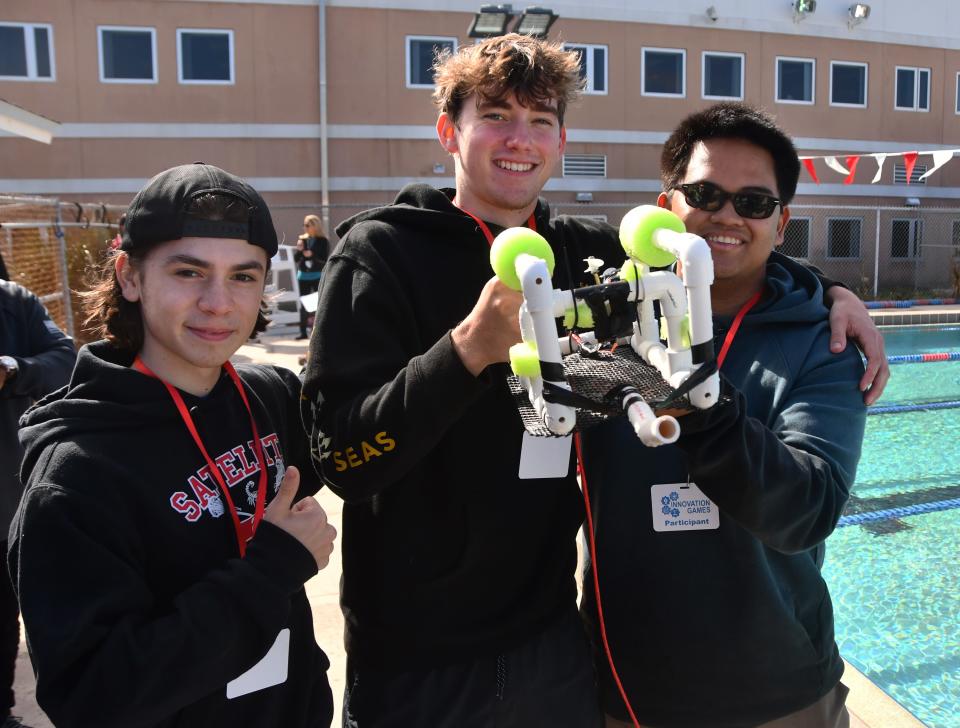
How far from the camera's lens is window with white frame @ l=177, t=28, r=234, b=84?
17047mm

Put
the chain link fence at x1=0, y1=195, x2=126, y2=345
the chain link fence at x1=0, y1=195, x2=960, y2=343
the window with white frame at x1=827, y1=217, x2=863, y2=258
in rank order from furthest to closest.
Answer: the window with white frame at x1=827, y1=217, x2=863, y2=258 < the chain link fence at x1=0, y1=195, x2=960, y2=343 < the chain link fence at x1=0, y1=195, x2=126, y2=345

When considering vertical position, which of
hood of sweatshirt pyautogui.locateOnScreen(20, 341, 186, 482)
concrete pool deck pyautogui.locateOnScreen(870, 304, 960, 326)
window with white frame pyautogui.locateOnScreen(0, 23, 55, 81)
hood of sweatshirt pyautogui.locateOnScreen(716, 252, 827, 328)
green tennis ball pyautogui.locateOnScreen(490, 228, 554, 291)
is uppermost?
window with white frame pyautogui.locateOnScreen(0, 23, 55, 81)

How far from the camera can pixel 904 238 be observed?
20.8 meters

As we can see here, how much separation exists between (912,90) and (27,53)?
23.0 meters

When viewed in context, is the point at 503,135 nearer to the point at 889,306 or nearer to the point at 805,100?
the point at 889,306

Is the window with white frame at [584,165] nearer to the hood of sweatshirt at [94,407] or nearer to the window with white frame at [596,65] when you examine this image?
the window with white frame at [596,65]

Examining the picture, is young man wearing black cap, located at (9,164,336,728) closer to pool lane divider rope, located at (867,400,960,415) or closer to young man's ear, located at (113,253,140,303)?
young man's ear, located at (113,253,140,303)

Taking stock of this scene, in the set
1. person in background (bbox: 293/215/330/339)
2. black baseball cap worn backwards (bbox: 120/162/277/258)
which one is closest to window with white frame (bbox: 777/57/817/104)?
person in background (bbox: 293/215/330/339)

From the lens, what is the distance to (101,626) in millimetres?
1307

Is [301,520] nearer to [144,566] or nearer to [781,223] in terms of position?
[144,566]

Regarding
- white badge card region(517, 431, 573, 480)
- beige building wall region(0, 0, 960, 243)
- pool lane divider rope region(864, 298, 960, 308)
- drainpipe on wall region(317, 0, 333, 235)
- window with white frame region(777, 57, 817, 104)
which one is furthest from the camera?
window with white frame region(777, 57, 817, 104)

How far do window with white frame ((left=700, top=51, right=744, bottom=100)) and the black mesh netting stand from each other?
67.6ft

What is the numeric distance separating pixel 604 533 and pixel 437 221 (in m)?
0.87

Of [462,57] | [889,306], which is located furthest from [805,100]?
[462,57]
